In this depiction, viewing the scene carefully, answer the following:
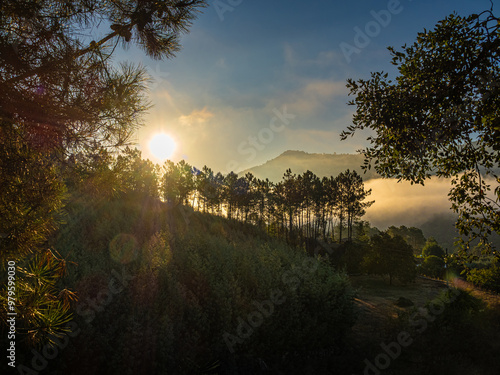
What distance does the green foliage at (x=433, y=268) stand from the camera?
4344 centimetres

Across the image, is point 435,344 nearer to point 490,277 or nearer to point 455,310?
point 455,310

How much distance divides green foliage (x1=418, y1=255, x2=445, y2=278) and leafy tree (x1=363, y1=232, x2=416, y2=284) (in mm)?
17414

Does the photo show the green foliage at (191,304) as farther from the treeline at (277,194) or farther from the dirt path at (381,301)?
the treeline at (277,194)

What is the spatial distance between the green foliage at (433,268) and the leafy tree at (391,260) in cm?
1741

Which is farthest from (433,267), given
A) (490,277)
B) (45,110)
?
(45,110)

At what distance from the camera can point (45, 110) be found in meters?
3.49

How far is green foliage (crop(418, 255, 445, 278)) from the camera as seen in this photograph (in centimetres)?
4344

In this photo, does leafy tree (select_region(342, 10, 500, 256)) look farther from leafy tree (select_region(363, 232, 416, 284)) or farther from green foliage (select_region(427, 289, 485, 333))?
leafy tree (select_region(363, 232, 416, 284))

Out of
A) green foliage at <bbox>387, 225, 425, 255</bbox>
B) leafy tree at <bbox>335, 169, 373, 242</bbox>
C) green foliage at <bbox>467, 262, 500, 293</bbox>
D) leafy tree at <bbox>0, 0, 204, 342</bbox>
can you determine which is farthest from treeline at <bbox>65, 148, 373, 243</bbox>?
green foliage at <bbox>387, 225, 425, 255</bbox>

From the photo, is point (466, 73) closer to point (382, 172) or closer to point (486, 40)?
point (486, 40)

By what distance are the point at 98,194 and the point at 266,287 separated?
6232 mm

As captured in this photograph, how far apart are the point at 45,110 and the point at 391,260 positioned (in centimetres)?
3544

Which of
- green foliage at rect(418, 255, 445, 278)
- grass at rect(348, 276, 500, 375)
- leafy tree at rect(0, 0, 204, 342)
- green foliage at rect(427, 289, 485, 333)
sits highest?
leafy tree at rect(0, 0, 204, 342)

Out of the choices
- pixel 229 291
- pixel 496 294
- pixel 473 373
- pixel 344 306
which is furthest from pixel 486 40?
pixel 496 294
